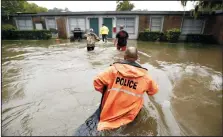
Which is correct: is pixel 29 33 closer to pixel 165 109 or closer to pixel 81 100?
pixel 81 100

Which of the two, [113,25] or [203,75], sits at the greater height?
[113,25]

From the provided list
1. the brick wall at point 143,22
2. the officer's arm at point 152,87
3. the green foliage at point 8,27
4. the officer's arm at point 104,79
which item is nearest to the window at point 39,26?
the green foliage at point 8,27

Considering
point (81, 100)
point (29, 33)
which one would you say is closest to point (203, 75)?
point (81, 100)

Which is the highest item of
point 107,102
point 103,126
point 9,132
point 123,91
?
point 123,91

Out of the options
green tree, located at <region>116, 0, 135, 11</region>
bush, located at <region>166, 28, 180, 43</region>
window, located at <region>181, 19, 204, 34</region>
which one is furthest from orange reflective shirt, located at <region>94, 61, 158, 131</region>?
green tree, located at <region>116, 0, 135, 11</region>

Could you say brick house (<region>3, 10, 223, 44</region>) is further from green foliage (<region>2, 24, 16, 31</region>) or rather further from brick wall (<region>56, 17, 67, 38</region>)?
green foliage (<region>2, 24, 16, 31</region>)

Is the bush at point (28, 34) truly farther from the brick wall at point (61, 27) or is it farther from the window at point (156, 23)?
the window at point (156, 23)

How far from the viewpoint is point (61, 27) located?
770 inches

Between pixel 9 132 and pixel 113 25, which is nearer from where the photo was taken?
pixel 9 132

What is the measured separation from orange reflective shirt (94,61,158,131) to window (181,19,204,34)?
56.9ft

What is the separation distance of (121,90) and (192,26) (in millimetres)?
17981

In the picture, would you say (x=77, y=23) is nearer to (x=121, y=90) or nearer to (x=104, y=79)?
(x=104, y=79)

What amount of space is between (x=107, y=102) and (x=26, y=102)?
2.86 metres

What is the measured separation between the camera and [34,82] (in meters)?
5.75
